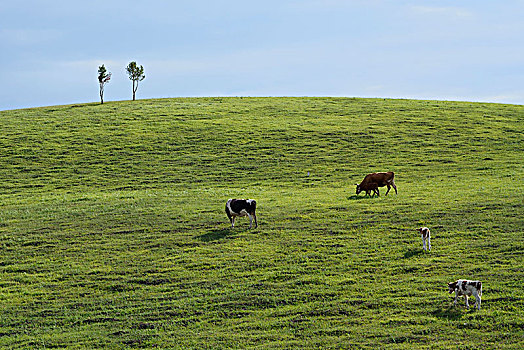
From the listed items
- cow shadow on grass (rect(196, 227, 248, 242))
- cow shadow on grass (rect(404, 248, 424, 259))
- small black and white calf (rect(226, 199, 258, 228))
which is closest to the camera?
cow shadow on grass (rect(404, 248, 424, 259))

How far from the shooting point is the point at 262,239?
26.2 m

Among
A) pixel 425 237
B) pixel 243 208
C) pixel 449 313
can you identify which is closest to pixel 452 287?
pixel 449 313

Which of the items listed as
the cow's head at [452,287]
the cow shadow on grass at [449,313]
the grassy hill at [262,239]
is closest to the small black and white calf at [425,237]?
the grassy hill at [262,239]

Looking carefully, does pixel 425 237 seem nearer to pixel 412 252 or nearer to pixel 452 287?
pixel 412 252

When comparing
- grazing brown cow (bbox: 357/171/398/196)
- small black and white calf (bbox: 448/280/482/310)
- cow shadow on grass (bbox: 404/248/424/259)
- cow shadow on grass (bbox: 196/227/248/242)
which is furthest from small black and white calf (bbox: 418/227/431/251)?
grazing brown cow (bbox: 357/171/398/196)

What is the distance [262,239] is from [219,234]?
8.23 ft

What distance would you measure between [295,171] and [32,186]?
2099 centimetres

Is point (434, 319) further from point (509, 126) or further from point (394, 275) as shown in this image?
point (509, 126)

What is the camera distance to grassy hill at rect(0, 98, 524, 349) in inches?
677

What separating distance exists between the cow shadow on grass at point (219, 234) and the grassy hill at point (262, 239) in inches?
6.2

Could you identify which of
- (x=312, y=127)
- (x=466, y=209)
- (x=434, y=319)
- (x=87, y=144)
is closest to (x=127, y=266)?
(x=434, y=319)

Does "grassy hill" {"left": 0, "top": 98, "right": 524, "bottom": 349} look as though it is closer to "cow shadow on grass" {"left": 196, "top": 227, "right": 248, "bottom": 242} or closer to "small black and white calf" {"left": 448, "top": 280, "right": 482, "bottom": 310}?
"cow shadow on grass" {"left": 196, "top": 227, "right": 248, "bottom": 242}

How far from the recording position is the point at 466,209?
2897 centimetres

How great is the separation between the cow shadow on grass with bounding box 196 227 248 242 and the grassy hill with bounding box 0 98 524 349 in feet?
0.52
